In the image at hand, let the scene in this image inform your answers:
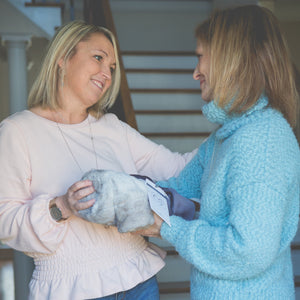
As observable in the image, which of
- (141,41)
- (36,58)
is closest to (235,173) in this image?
(141,41)

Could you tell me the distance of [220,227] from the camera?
1.17 m

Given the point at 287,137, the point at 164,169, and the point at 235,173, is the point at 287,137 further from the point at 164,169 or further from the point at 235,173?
the point at 164,169

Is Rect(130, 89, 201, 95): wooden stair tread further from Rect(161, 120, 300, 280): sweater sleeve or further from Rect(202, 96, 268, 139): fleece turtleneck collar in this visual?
Rect(161, 120, 300, 280): sweater sleeve

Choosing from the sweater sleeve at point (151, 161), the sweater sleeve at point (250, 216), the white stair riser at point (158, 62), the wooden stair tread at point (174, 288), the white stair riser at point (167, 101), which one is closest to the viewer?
the sweater sleeve at point (250, 216)

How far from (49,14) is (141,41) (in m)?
1.76

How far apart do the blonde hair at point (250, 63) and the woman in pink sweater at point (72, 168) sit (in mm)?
498

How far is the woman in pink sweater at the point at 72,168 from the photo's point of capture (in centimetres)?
136

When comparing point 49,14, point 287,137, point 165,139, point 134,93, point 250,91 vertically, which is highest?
point 49,14

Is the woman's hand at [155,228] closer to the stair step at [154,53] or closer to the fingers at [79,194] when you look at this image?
the fingers at [79,194]

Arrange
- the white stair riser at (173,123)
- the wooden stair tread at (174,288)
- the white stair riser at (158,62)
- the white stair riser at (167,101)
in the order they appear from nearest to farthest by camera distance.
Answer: the wooden stair tread at (174,288) < the white stair riser at (173,123) < the white stair riser at (167,101) < the white stair riser at (158,62)

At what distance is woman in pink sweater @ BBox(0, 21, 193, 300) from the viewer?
136cm

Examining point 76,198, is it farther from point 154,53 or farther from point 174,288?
point 154,53

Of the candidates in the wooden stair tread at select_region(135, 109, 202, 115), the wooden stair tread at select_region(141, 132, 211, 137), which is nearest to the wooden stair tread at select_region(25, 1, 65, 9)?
the wooden stair tread at select_region(135, 109, 202, 115)

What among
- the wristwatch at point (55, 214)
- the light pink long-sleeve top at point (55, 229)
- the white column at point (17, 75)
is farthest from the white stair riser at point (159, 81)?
the wristwatch at point (55, 214)
